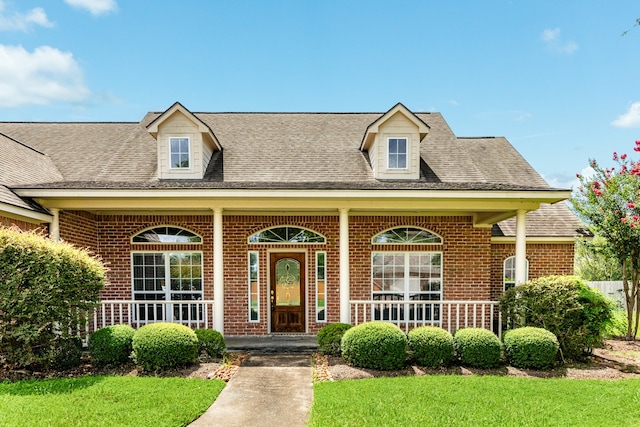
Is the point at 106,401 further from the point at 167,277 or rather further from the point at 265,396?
the point at 167,277

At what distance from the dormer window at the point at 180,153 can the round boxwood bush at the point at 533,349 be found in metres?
8.43

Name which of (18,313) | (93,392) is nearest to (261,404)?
(93,392)

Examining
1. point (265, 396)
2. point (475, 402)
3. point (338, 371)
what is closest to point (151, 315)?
point (265, 396)

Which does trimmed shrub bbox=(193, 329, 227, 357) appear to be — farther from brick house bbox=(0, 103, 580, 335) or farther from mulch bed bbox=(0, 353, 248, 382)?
brick house bbox=(0, 103, 580, 335)

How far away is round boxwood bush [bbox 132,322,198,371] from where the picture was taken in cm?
659

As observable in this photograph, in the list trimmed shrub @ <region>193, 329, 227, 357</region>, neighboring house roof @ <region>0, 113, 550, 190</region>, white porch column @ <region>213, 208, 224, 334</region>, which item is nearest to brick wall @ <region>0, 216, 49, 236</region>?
neighboring house roof @ <region>0, 113, 550, 190</region>

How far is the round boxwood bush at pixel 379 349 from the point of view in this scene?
270 inches

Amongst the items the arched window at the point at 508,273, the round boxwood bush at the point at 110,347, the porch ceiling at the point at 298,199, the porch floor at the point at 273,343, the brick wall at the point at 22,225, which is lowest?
the porch floor at the point at 273,343

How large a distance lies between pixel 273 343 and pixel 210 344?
182cm

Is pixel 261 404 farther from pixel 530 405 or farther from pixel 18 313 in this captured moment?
pixel 18 313

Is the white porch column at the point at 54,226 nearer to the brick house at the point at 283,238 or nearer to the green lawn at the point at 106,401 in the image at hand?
the brick house at the point at 283,238

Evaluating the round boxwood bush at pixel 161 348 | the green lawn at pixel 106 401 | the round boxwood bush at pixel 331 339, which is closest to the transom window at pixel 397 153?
the round boxwood bush at pixel 331 339

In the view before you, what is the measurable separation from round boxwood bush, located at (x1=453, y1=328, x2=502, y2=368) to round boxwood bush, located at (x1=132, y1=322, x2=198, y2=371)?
501 cm

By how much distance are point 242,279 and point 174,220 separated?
7.81ft
